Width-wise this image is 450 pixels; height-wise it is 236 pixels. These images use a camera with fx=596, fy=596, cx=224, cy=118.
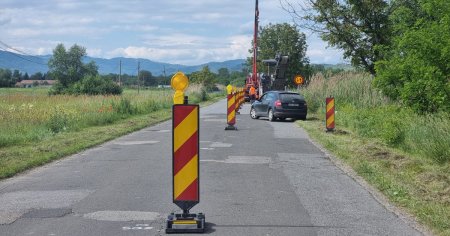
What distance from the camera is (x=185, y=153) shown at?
7.05 metres

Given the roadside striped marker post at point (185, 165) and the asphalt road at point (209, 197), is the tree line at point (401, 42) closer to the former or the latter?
the asphalt road at point (209, 197)

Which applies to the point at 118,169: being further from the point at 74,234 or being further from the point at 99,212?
the point at 74,234

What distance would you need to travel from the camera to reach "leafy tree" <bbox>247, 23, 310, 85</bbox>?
75875 millimetres

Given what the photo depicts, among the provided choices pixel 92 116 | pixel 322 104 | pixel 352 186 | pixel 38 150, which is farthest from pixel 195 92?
pixel 352 186

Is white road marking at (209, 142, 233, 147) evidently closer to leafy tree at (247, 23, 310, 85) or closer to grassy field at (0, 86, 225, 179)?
grassy field at (0, 86, 225, 179)

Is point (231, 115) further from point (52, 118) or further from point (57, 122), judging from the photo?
point (52, 118)

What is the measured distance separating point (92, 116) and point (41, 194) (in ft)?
53.4

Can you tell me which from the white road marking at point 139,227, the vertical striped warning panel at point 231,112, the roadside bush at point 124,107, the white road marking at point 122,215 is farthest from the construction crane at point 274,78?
the white road marking at point 139,227

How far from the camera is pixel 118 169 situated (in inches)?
472

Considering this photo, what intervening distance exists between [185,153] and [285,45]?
73.5m

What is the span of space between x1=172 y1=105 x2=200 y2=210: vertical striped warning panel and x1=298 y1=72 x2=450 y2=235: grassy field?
2.87m

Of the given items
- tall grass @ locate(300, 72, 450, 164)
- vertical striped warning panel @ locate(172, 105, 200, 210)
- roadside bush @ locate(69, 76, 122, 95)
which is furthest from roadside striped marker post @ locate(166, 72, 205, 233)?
roadside bush @ locate(69, 76, 122, 95)

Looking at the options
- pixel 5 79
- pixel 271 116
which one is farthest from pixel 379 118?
pixel 5 79

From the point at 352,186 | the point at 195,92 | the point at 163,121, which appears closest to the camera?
the point at 352,186
